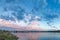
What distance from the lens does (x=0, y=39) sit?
103 ft
